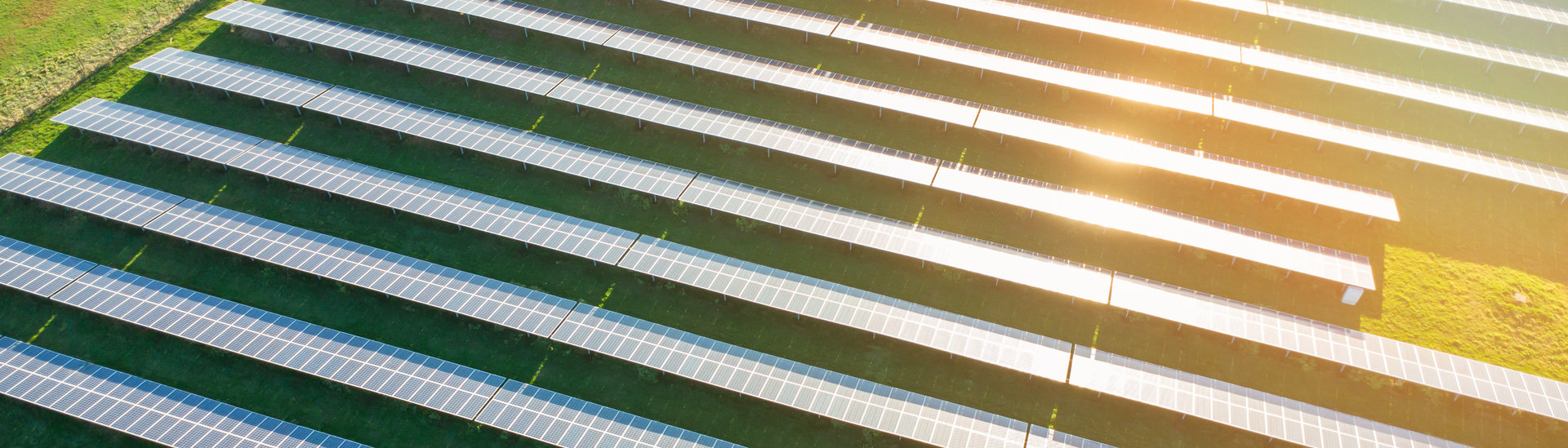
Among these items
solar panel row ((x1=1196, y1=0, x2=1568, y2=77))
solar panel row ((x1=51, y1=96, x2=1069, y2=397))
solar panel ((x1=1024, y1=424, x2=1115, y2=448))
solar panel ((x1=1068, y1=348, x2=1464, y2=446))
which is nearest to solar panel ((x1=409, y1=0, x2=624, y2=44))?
solar panel row ((x1=51, y1=96, x2=1069, y2=397))

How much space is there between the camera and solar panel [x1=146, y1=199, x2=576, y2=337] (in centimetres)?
5291

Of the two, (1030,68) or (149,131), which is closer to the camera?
(149,131)

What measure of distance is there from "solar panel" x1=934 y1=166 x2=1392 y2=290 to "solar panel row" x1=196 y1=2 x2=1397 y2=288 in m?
0.06

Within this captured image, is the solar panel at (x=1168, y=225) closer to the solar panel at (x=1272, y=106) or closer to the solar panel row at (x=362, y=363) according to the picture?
the solar panel at (x=1272, y=106)

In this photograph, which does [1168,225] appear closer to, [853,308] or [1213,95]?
[1213,95]

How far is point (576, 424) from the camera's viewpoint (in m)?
48.4

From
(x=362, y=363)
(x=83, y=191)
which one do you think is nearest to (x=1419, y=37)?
(x=362, y=363)

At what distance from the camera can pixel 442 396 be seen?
4903 centimetres

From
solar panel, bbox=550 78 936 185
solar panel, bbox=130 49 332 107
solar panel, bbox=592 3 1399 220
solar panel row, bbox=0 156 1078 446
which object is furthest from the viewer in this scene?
solar panel, bbox=130 49 332 107

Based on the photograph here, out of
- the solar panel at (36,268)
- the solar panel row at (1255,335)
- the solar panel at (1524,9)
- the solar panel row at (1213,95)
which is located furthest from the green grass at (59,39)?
the solar panel at (1524,9)

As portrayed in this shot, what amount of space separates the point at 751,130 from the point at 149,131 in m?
45.3

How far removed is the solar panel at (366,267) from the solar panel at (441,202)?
11.7 ft

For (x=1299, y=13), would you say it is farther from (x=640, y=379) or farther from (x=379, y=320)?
(x=379, y=320)

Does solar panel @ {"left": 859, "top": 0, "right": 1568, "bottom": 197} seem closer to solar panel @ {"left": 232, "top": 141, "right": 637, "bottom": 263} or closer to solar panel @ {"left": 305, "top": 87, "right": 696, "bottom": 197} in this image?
solar panel @ {"left": 305, "top": 87, "right": 696, "bottom": 197}
